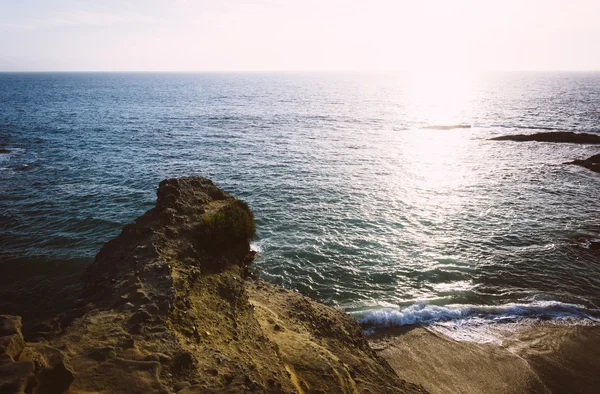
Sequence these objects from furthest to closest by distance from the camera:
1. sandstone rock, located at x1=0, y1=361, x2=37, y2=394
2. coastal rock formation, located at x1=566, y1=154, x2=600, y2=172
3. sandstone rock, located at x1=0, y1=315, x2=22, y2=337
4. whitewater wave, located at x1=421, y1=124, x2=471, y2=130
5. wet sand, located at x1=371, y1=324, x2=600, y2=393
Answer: whitewater wave, located at x1=421, y1=124, x2=471, y2=130, coastal rock formation, located at x1=566, y1=154, x2=600, y2=172, wet sand, located at x1=371, y1=324, x2=600, y2=393, sandstone rock, located at x1=0, y1=315, x2=22, y2=337, sandstone rock, located at x1=0, y1=361, x2=37, y2=394

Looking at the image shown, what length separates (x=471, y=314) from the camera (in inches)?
852

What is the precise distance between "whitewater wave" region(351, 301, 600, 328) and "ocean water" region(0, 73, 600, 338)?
0.29 ft

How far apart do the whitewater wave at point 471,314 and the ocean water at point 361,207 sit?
9 cm

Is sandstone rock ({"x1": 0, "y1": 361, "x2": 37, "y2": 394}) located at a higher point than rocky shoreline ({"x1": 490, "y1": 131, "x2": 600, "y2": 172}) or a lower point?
lower

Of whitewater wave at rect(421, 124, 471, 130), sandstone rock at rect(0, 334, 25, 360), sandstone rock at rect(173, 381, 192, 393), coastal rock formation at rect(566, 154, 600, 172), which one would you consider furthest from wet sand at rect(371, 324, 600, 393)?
whitewater wave at rect(421, 124, 471, 130)

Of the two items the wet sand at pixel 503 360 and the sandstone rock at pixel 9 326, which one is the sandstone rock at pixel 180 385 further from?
the wet sand at pixel 503 360

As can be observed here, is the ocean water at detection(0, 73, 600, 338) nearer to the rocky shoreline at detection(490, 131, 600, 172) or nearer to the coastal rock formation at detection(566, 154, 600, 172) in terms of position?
the coastal rock formation at detection(566, 154, 600, 172)

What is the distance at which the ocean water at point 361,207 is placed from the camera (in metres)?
23.8

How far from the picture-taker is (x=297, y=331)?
15.5 m

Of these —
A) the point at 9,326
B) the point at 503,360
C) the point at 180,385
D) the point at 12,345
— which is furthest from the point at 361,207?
the point at 12,345

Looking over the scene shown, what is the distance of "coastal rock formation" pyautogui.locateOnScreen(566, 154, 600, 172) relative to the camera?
1968 inches

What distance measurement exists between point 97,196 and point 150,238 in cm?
2613

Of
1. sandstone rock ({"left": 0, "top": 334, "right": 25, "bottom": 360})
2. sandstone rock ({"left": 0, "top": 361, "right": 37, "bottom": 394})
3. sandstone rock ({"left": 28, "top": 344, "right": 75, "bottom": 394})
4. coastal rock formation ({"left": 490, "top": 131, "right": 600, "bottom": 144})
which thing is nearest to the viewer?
sandstone rock ({"left": 0, "top": 361, "right": 37, "bottom": 394})

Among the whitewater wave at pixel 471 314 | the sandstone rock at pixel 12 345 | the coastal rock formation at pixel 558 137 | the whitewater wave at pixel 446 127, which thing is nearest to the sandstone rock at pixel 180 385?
the sandstone rock at pixel 12 345
